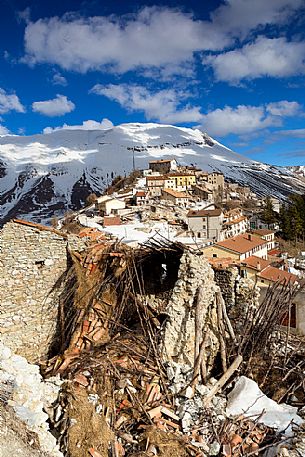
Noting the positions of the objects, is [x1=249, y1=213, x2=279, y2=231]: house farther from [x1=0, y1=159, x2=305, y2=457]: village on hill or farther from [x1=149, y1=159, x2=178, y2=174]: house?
[x1=0, y1=159, x2=305, y2=457]: village on hill

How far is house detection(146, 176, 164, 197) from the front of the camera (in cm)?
7685

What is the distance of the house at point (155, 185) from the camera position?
76.8 metres

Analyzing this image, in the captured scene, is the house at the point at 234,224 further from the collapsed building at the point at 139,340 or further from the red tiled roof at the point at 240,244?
the collapsed building at the point at 139,340

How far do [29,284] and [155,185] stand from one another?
76447mm

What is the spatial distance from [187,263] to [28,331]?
4390 millimetres

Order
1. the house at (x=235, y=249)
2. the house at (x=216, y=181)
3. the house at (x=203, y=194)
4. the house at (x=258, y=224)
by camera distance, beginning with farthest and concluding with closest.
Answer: the house at (x=216, y=181)
the house at (x=203, y=194)
the house at (x=258, y=224)
the house at (x=235, y=249)

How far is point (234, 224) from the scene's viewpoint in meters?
59.3

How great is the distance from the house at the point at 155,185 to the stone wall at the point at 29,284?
6715cm

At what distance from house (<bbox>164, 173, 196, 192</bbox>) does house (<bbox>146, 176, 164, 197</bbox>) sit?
1819mm

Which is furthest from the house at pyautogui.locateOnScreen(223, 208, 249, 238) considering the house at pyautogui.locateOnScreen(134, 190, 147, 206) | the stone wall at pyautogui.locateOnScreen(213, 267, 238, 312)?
the stone wall at pyautogui.locateOnScreen(213, 267, 238, 312)

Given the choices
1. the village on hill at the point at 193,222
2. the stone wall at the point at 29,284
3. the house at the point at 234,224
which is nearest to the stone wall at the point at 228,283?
the stone wall at the point at 29,284

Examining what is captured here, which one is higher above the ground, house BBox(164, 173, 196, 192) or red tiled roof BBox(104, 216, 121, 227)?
house BBox(164, 173, 196, 192)

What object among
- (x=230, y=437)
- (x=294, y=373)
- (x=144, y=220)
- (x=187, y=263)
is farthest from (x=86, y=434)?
(x=144, y=220)

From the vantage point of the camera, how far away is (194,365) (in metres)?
7.07
